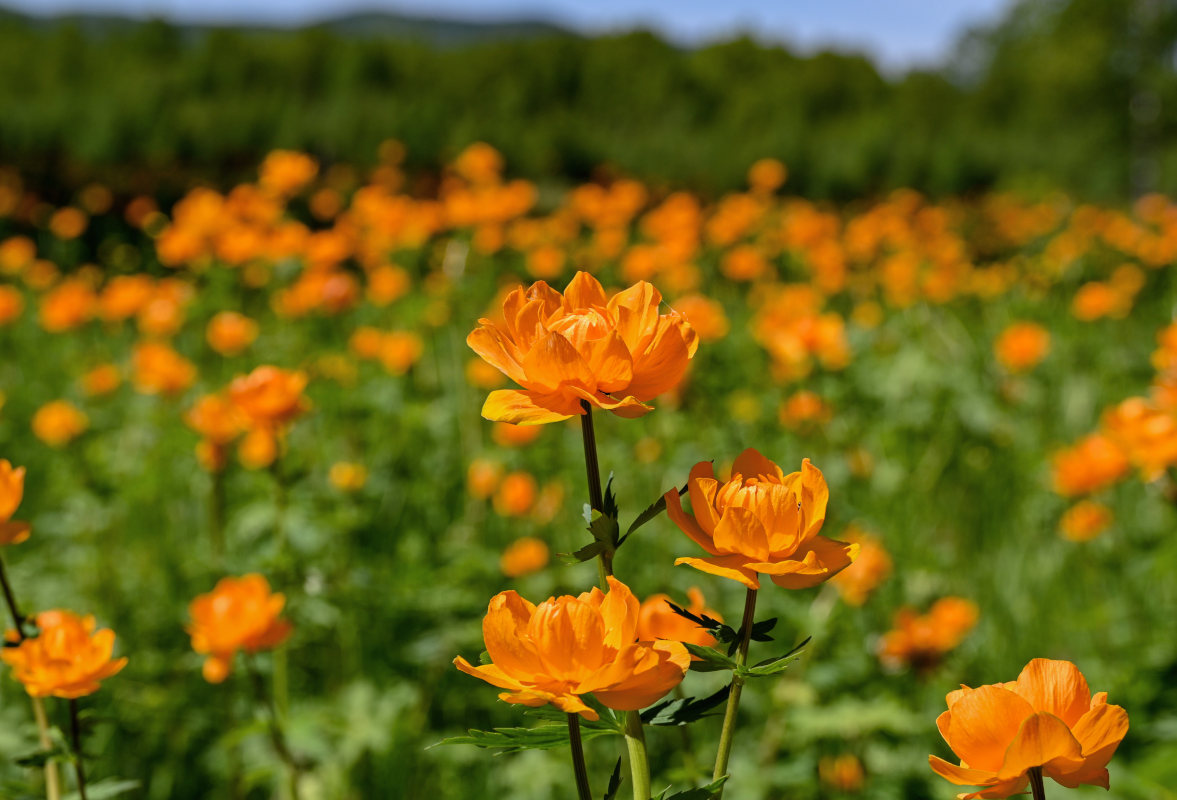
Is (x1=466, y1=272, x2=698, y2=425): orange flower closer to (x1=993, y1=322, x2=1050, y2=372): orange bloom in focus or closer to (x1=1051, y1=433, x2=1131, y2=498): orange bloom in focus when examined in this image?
(x1=1051, y1=433, x2=1131, y2=498): orange bloom in focus

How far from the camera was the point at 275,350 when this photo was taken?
2412mm

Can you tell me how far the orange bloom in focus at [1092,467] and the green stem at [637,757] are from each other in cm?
158

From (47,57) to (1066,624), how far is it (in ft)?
30.3

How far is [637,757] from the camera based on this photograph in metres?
0.49

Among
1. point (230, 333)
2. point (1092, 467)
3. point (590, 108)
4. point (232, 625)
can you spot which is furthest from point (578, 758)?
point (590, 108)

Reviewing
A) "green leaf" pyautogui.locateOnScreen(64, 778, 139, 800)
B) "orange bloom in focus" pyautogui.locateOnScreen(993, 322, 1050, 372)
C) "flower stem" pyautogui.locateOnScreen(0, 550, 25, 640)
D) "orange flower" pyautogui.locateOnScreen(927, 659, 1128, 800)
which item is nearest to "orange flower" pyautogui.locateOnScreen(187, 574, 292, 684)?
"green leaf" pyautogui.locateOnScreen(64, 778, 139, 800)

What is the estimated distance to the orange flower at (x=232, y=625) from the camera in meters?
1.02

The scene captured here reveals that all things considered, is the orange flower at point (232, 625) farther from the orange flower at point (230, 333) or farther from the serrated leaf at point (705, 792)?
the orange flower at point (230, 333)

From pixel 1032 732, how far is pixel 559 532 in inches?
68.9

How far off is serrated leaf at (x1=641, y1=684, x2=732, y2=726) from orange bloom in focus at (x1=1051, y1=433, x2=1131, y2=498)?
1.55 metres

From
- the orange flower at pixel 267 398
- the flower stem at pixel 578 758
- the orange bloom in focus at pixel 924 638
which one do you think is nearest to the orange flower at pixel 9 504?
the flower stem at pixel 578 758

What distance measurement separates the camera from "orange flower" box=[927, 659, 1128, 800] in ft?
1.49

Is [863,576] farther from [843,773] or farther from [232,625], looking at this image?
[232,625]

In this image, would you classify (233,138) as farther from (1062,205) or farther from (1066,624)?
(1066,624)
